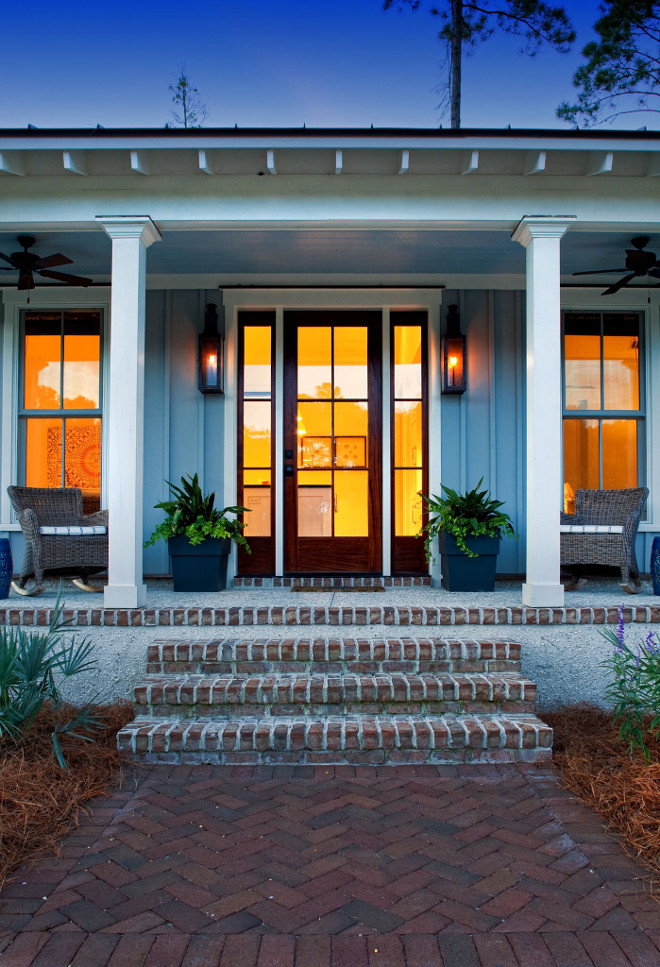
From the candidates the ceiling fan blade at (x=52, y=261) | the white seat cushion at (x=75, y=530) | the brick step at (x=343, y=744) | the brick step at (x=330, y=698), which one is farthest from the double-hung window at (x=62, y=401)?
the brick step at (x=343, y=744)

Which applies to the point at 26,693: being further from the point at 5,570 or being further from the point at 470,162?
the point at 470,162

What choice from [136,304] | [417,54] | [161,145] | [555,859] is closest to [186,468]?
[136,304]

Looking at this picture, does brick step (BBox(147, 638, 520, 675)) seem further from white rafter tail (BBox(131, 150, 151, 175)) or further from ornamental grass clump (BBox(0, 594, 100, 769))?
white rafter tail (BBox(131, 150, 151, 175))

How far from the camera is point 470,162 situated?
382 centimetres

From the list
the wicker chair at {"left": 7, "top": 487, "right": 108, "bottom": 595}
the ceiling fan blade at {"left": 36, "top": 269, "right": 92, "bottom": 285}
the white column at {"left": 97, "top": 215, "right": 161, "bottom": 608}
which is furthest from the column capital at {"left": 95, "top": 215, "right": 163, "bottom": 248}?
the wicker chair at {"left": 7, "top": 487, "right": 108, "bottom": 595}

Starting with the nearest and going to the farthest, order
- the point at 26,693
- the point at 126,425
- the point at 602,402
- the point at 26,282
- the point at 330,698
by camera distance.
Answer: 1. the point at 26,693
2. the point at 330,698
3. the point at 126,425
4. the point at 26,282
5. the point at 602,402

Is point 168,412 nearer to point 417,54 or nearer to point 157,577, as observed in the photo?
point 157,577

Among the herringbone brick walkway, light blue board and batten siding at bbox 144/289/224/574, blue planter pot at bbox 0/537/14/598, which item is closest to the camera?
the herringbone brick walkway

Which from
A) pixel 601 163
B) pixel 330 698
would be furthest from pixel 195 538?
pixel 601 163

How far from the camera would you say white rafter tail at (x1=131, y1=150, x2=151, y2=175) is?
3771mm

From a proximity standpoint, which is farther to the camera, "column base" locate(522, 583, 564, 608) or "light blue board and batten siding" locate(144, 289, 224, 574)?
"light blue board and batten siding" locate(144, 289, 224, 574)

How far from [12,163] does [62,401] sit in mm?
1945

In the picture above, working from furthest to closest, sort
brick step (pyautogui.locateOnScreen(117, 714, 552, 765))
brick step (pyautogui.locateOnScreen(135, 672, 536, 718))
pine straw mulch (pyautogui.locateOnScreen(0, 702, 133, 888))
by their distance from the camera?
brick step (pyautogui.locateOnScreen(135, 672, 536, 718)), brick step (pyautogui.locateOnScreen(117, 714, 552, 765)), pine straw mulch (pyautogui.locateOnScreen(0, 702, 133, 888))

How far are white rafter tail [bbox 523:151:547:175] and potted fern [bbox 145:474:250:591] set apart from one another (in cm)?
281
